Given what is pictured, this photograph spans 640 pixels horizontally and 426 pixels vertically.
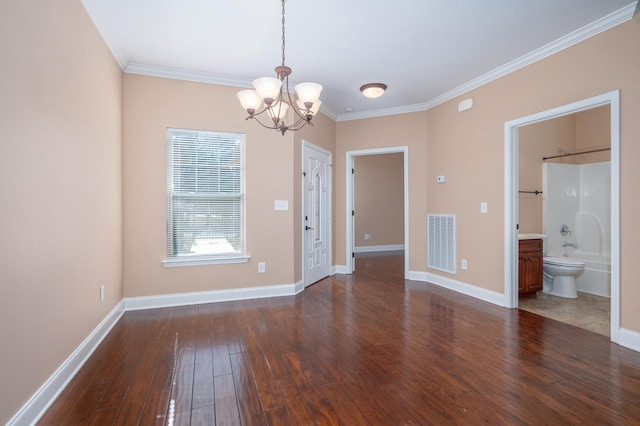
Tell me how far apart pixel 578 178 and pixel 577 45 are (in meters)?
2.69

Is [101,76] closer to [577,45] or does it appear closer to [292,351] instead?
[292,351]

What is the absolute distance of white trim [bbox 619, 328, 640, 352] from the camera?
2.59 meters

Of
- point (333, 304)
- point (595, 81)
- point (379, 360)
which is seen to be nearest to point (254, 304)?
point (333, 304)

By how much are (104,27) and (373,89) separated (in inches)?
113

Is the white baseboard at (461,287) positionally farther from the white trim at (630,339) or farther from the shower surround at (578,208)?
the shower surround at (578,208)

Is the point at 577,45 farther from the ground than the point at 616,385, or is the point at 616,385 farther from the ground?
the point at 577,45

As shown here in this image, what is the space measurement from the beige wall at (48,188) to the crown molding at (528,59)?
12.7 ft

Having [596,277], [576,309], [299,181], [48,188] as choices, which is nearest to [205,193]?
[299,181]

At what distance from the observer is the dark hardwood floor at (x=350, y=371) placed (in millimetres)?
1824

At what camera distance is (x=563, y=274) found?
416 cm

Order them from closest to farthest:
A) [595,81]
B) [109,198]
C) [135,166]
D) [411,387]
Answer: [411,387], [595,81], [109,198], [135,166]

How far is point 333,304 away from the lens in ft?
12.8

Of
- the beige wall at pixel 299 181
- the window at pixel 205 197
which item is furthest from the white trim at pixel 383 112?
the window at pixel 205 197

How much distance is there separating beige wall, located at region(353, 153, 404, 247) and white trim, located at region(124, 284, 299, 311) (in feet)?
14.1
